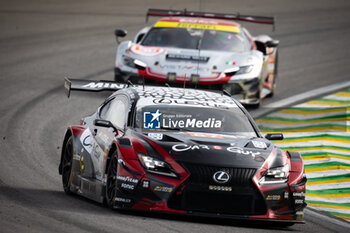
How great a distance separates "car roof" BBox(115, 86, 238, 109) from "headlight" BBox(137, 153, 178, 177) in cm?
122

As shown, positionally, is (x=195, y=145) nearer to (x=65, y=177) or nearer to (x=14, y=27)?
(x=65, y=177)

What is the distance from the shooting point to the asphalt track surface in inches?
314

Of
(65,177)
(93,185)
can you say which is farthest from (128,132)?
(65,177)

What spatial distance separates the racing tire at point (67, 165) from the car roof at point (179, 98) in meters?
0.81

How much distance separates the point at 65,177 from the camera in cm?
978

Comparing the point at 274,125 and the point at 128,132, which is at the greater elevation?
the point at 128,132

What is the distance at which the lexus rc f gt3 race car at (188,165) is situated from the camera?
312 inches

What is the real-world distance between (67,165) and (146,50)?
602 cm

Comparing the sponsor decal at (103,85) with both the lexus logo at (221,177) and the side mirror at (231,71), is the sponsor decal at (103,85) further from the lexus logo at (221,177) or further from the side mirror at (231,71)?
the side mirror at (231,71)

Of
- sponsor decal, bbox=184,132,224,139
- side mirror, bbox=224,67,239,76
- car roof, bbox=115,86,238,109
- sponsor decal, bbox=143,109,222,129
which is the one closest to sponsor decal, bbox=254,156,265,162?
sponsor decal, bbox=184,132,224,139

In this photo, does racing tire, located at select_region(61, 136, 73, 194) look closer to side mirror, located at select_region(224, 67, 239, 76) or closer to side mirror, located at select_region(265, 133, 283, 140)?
side mirror, located at select_region(265, 133, 283, 140)

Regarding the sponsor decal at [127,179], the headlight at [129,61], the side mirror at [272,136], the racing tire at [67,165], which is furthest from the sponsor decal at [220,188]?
the headlight at [129,61]

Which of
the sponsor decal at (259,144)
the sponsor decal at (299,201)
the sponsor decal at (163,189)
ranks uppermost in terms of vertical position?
the sponsor decal at (259,144)

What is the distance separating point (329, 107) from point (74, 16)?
12.4 meters
